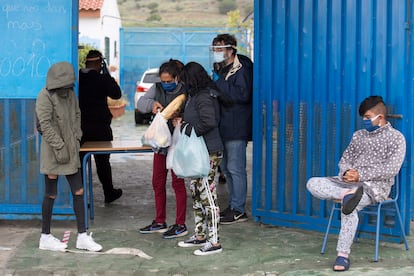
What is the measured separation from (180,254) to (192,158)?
0.89m

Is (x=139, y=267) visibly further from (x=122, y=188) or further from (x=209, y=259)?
(x=122, y=188)

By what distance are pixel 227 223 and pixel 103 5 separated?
22.7 metres

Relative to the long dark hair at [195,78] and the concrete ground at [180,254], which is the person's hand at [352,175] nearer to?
the concrete ground at [180,254]

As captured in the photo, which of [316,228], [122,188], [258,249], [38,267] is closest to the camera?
[38,267]

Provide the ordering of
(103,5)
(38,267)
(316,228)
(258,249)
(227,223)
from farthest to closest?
(103,5)
(227,223)
(316,228)
(258,249)
(38,267)

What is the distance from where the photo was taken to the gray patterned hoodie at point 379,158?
20.4 feet

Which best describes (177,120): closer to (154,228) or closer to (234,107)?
(234,107)

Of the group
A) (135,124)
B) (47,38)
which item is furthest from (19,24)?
(135,124)

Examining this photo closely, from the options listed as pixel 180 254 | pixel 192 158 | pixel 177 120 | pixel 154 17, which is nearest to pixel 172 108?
pixel 177 120

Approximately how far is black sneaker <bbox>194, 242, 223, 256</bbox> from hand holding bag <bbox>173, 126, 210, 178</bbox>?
25.3 inches

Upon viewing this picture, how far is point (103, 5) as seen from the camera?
29.2 metres

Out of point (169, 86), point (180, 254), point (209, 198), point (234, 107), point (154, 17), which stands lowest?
point (180, 254)

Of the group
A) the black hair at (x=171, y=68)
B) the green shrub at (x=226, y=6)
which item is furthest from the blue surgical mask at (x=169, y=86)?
the green shrub at (x=226, y=6)

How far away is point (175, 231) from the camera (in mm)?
7215
